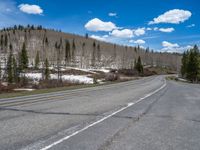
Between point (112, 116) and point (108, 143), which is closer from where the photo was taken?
point (108, 143)

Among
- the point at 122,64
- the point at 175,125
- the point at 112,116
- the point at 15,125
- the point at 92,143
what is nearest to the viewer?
the point at 92,143

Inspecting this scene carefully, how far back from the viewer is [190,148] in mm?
5211

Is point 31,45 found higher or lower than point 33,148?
higher

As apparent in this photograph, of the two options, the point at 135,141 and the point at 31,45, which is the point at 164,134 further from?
the point at 31,45

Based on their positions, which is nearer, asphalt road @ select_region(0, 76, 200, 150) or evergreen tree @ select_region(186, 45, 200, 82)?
asphalt road @ select_region(0, 76, 200, 150)

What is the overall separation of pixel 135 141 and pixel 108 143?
25.5 inches

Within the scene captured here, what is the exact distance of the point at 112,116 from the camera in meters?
9.06

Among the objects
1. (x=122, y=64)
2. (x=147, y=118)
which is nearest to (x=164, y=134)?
(x=147, y=118)

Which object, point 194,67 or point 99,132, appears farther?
point 194,67

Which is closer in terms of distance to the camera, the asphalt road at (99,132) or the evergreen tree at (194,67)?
the asphalt road at (99,132)

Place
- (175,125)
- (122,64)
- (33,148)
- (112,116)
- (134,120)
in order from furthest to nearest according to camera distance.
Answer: (122,64) → (112,116) → (134,120) → (175,125) → (33,148)

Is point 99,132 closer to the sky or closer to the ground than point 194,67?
closer to the ground

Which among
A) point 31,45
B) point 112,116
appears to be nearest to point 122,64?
point 31,45

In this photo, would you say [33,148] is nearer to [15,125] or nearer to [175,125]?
[15,125]
